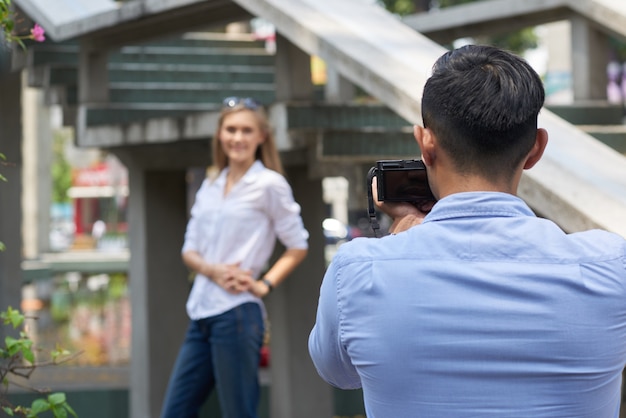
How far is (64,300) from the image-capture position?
20.3 metres

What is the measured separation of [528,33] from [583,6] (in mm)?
15384

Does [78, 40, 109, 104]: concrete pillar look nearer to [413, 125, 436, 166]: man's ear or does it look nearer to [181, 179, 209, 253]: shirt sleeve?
[181, 179, 209, 253]: shirt sleeve

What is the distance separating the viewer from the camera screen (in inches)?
82.6

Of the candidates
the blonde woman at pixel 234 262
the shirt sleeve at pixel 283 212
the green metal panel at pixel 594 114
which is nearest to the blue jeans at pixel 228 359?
the blonde woman at pixel 234 262

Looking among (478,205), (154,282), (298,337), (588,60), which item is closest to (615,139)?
(588,60)

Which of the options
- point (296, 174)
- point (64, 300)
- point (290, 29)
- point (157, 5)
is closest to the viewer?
point (290, 29)

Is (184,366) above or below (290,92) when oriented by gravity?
below

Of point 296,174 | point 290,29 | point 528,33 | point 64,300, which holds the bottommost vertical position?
point 64,300

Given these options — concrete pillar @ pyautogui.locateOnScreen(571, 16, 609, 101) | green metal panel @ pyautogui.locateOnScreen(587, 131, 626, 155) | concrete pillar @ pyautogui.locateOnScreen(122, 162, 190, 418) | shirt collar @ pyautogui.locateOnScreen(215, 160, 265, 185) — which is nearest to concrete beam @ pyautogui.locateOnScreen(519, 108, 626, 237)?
shirt collar @ pyautogui.locateOnScreen(215, 160, 265, 185)

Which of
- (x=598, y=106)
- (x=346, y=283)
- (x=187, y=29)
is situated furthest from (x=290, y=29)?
(x=346, y=283)

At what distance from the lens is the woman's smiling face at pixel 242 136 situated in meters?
4.99

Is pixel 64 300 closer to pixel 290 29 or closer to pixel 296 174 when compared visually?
pixel 296 174

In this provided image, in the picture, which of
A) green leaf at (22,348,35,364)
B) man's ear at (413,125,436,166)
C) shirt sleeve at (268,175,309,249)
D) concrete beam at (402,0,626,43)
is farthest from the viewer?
concrete beam at (402,0,626,43)

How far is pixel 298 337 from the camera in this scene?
22.7 feet
